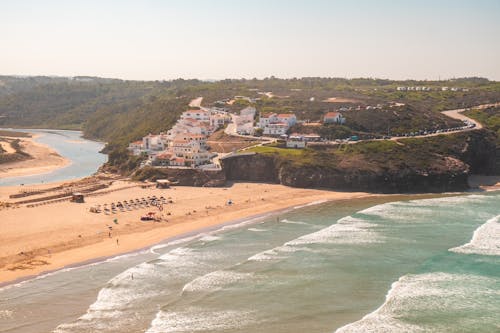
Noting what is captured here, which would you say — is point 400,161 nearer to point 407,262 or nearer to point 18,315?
point 407,262

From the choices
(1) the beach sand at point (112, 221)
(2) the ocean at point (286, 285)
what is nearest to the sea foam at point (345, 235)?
(2) the ocean at point (286, 285)

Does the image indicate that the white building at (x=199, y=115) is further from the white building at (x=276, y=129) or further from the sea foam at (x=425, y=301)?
the sea foam at (x=425, y=301)

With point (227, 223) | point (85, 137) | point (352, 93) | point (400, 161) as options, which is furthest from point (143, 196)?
point (85, 137)

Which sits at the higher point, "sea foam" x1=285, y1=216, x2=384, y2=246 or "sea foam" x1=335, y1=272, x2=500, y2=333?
"sea foam" x1=285, y1=216, x2=384, y2=246

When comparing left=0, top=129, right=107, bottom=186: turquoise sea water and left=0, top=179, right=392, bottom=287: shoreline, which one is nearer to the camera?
left=0, top=179, right=392, bottom=287: shoreline

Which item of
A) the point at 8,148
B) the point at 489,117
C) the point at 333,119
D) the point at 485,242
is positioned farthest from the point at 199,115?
the point at 485,242

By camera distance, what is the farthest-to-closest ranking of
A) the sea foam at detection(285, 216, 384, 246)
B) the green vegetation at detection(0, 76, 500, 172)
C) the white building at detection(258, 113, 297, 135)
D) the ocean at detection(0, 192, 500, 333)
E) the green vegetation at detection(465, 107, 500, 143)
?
the green vegetation at detection(465, 107, 500, 143), the white building at detection(258, 113, 297, 135), the green vegetation at detection(0, 76, 500, 172), the sea foam at detection(285, 216, 384, 246), the ocean at detection(0, 192, 500, 333)

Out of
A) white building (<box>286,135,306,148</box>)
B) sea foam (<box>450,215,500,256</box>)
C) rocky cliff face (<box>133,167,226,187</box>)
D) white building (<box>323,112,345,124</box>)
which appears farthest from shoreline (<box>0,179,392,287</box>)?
white building (<box>323,112,345,124</box>)

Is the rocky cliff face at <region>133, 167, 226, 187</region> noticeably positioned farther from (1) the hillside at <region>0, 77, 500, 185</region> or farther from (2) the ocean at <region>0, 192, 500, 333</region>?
(2) the ocean at <region>0, 192, 500, 333</region>
